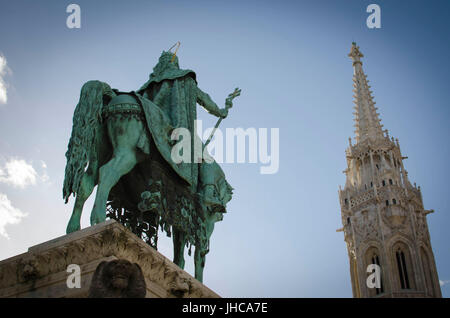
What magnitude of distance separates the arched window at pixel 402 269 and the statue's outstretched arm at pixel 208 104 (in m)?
61.1

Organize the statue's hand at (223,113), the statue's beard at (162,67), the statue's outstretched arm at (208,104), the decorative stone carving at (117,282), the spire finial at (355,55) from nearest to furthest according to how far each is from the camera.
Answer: the decorative stone carving at (117,282) → the statue's beard at (162,67) → the statue's outstretched arm at (208,104) → the statue's hand at (223,113) → the spire finial at (355,55)

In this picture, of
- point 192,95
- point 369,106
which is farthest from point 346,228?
point 192,95

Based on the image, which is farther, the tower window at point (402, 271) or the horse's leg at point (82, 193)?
the tower window at point (402, 271)

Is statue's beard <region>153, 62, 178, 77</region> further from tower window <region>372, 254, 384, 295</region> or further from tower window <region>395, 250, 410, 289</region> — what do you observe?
tower window <region>395, 250, 410, 289</region>

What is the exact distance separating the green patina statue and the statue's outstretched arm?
46 cm

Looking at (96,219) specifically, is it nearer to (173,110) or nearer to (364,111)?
(173,110)

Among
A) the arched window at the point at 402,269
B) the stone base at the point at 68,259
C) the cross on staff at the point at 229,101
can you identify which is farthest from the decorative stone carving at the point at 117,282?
the arched window at the point at 402,269

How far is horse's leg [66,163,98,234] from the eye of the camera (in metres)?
7.35

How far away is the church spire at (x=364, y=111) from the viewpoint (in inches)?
3063

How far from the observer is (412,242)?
2677 inches

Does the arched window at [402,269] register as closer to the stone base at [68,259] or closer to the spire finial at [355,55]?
the spire finial at [355,55]

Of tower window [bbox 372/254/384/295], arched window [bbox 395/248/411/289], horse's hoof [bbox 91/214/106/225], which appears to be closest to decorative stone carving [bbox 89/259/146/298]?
horse's hoof [bbox 91/214/106/225]
